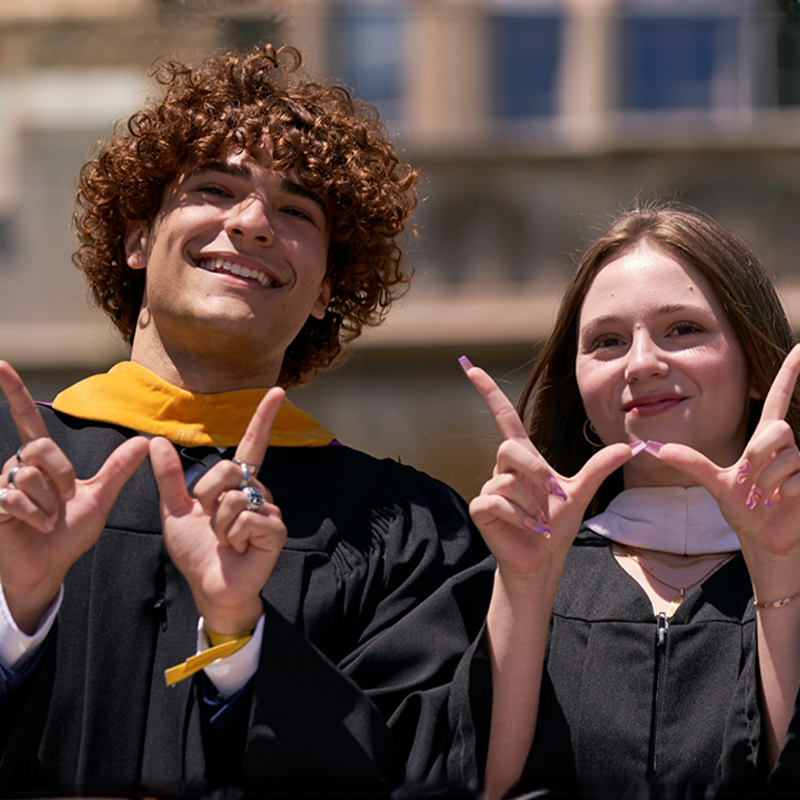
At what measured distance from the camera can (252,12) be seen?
17.5 ft

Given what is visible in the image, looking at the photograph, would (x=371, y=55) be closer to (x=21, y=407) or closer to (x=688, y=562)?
(x=688, y=562)

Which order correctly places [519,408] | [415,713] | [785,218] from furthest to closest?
[785,218]
[519,408]
[415,713]

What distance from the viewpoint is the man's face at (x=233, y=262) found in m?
2.75

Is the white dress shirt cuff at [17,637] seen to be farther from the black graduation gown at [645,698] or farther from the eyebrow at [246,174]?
the eyebrow at [246,174]

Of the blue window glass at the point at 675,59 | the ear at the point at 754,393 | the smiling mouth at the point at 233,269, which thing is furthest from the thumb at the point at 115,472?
the blue window glass at the point at 675,59

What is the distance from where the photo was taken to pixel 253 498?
6.99 feet

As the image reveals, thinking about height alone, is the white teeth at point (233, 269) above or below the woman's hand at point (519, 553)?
above

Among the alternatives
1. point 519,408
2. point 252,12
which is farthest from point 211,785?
point 252,12

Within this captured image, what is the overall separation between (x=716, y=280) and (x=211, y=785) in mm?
1506

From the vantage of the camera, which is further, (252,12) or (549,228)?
(549,228)

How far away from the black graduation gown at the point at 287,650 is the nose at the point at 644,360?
0.51m

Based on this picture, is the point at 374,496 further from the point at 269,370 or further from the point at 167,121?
the point at 167,121

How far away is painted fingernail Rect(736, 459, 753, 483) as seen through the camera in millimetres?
2164

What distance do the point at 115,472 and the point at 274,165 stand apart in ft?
3.24
